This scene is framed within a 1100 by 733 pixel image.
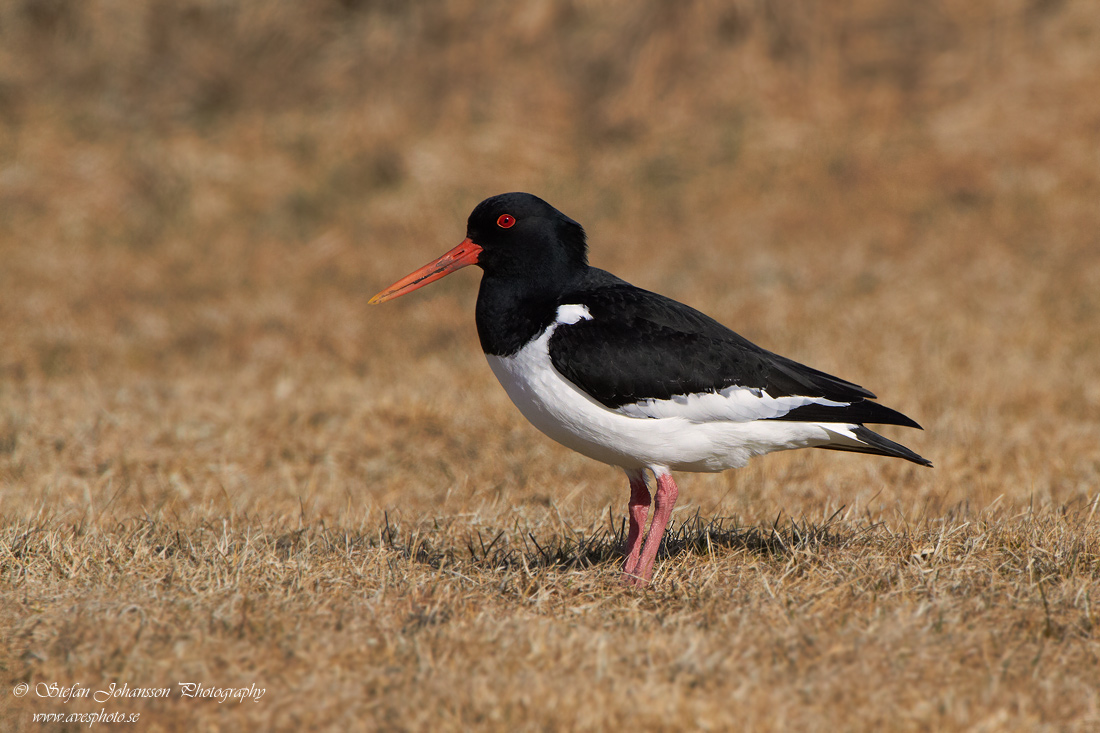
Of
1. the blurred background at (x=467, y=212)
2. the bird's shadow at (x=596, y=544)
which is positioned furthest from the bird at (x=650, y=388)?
the blurred background at (x=467, y=212)

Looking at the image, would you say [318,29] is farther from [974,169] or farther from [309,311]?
[974,169]

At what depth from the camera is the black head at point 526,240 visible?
423cm

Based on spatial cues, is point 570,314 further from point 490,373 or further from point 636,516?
point 490,373

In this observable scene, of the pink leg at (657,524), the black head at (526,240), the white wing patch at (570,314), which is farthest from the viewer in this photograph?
the black head at (526,240)

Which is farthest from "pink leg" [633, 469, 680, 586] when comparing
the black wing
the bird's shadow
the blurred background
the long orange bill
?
the blurred background

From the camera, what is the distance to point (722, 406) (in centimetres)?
392

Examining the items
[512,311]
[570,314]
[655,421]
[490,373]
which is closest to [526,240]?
[512,311]

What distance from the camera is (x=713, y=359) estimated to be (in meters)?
3.99

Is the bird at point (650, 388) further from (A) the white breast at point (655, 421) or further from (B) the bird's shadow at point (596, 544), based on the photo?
(B) the bird's shadow at point (596, 544)

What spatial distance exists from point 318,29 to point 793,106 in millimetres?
5294

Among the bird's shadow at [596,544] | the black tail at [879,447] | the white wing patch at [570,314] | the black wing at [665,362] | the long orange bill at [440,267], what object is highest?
the long orange bill at [440,267]

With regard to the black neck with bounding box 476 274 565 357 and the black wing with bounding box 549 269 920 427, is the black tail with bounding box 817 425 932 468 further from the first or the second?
the black neck with bounding box 476 274 565 357

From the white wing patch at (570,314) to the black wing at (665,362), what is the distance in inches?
0.8

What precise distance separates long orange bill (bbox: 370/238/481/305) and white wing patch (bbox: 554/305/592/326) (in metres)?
0.55
